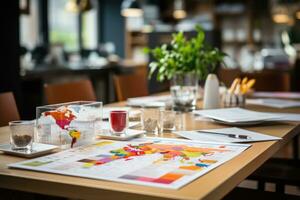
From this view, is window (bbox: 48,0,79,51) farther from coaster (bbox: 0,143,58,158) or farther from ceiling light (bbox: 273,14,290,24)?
coaster (bbox: 0,143,58,158)

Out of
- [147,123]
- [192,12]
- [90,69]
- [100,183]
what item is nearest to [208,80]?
[147,123]

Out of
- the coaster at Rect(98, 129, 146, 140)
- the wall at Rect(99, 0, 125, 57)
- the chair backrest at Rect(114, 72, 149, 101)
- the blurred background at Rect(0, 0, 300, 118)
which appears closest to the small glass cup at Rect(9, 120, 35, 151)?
the coaster at Rect(98, 129, 146, 140)

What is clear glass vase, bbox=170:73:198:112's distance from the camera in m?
2.63

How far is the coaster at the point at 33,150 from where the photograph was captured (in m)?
1.49

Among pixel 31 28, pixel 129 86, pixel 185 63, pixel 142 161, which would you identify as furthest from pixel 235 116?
pixel 31 28

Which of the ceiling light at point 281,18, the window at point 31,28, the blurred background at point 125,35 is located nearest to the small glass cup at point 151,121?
the blurred background at point 125,35

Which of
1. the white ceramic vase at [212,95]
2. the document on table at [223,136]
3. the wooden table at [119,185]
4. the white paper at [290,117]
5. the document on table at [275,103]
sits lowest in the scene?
the wooden table at [119,185]

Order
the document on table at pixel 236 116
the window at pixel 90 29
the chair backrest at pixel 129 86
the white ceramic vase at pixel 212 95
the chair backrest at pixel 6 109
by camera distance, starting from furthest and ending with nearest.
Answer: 1. the window at pixel 90 29
2. the chair backrest at pixel 129 86
3. the white ceramic vase at pixel 212 95
4. the chair backrest at pixel 6 109
5. the document on table at pixel 236 116

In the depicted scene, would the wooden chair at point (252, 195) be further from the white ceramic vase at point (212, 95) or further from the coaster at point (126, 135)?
the white ceramic vase at point (212, 95)

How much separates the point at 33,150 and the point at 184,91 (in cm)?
124

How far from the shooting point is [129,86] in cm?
354

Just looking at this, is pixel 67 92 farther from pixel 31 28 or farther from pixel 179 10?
pixel 179 10

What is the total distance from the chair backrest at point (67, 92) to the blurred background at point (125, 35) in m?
1.66

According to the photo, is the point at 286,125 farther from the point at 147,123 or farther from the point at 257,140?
the point at 147,123
